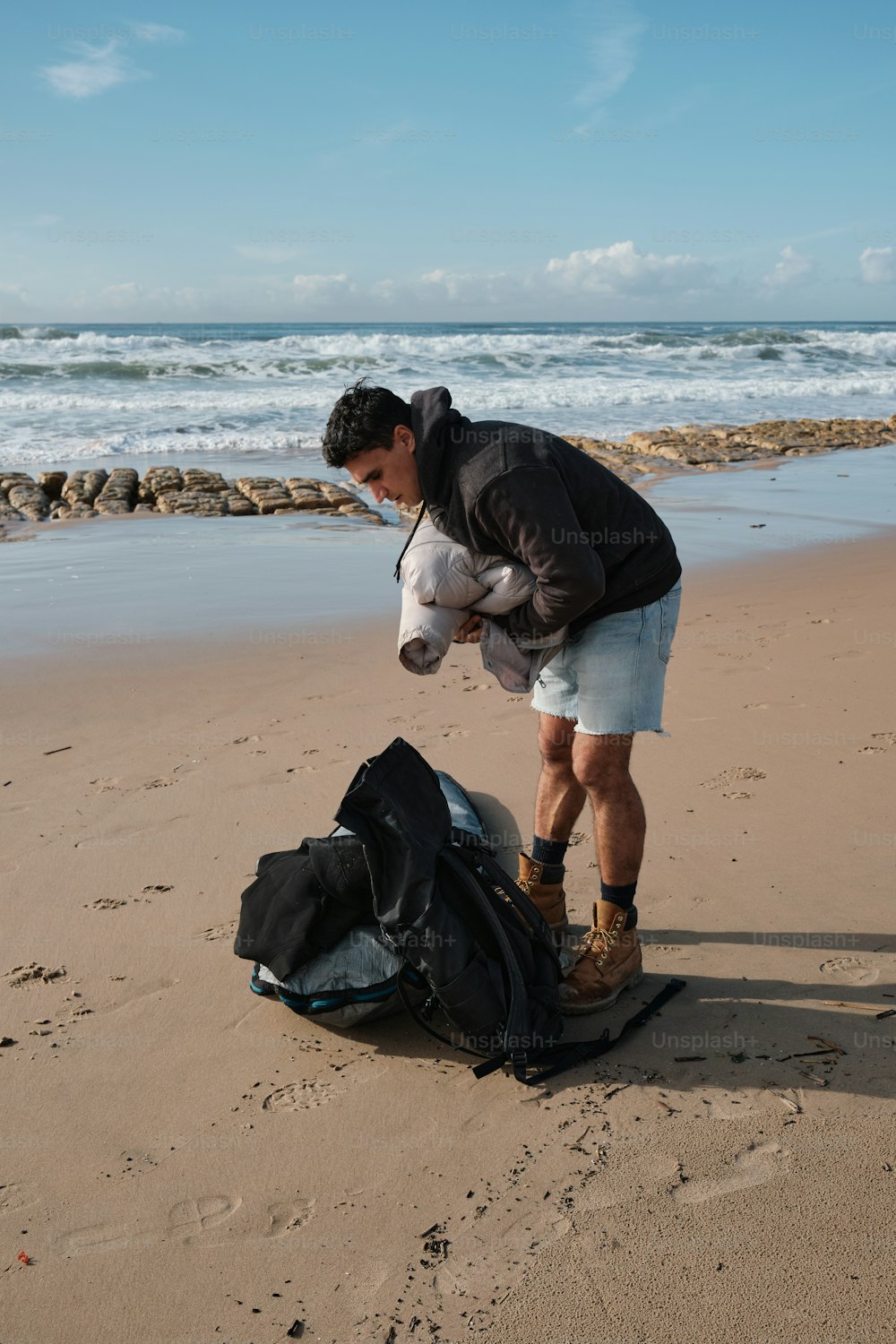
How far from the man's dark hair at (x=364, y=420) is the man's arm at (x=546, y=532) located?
0.32m

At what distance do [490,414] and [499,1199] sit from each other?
21157 millimetres

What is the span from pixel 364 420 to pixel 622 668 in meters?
1.00

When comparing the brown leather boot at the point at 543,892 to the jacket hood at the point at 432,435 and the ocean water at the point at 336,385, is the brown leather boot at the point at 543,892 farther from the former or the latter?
the ocean water at the point at 336,385

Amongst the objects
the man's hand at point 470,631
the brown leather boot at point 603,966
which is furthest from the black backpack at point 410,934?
the man's hand at point 470,631

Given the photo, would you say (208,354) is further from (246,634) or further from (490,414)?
(246,634)

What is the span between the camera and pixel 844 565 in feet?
28.4

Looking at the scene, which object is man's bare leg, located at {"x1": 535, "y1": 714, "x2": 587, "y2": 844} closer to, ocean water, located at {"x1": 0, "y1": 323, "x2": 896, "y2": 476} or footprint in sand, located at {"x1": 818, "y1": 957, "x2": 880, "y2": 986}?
footprint in sand, located at {"x1": 818, "y1": 957, "x2": 880, "y2": 986}

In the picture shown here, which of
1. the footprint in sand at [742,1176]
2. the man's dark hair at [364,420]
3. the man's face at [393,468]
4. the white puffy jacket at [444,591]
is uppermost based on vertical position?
the man's dark hair at [364,420]

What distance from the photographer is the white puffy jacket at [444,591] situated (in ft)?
8.85

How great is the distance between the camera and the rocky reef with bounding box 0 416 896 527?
40.4 feet

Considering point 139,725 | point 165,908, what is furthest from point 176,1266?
point 139,725

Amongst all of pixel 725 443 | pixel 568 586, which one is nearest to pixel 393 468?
pixel 568 586

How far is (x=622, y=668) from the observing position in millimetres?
2939

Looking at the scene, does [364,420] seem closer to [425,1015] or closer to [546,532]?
[546,532]
